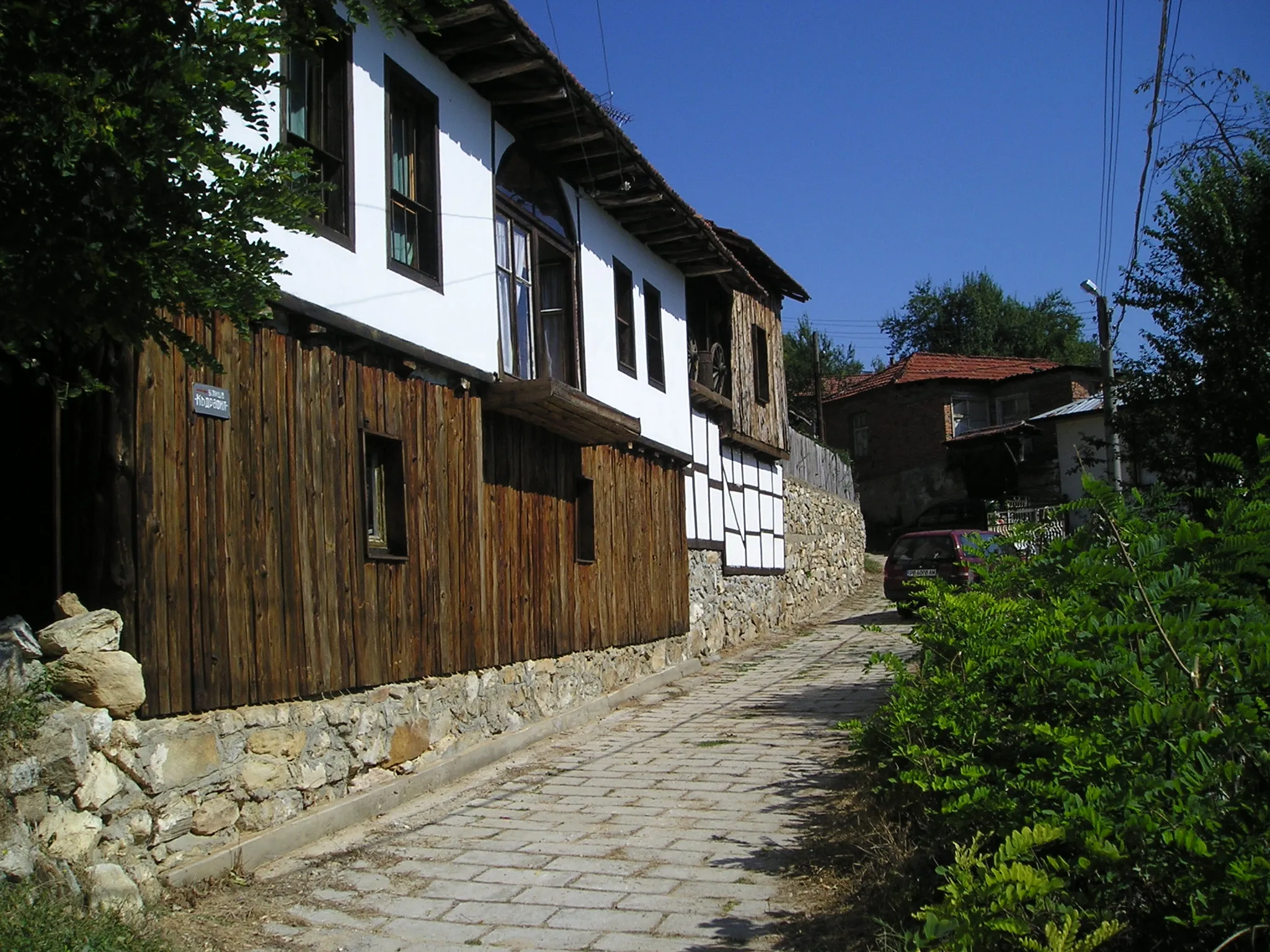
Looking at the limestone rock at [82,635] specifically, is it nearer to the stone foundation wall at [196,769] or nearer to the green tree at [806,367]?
the stone foundation wall at [196,769]

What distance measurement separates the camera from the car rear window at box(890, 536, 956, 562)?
2097cm

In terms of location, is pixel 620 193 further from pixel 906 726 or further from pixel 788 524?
pixel 788 524

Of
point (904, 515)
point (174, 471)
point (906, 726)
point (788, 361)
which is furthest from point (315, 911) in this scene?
point (788, 361)

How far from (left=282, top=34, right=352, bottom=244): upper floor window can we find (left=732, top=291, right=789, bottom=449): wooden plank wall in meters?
11.0

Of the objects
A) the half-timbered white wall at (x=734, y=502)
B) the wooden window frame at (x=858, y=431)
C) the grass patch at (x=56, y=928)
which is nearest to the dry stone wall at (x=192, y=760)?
the grass patch at (x=56, y=928)

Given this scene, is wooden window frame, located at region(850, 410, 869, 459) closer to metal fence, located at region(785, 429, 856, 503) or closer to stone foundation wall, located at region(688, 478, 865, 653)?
stone foundation wall, located at region(688, 478, 865, 653)

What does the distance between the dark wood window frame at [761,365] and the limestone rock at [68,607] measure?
49.3ft

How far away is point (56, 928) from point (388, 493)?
185 inches

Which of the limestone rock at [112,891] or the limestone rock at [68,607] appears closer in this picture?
the limestone rock at [112,891]

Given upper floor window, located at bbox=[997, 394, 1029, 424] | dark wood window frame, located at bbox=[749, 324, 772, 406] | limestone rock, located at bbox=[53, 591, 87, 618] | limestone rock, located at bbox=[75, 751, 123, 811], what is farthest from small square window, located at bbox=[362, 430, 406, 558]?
upper floor window, located at bbox=[997, 394, 1029, 424]

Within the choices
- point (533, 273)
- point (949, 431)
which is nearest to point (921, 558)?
point (533, 273)

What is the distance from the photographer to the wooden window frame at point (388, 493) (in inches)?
335

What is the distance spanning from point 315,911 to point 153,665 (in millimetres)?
1493

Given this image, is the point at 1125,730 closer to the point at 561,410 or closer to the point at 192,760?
the point at 192,760
